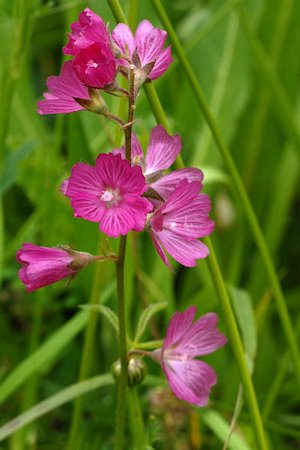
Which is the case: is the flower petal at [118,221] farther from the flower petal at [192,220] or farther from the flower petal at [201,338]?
the flower petal at [201,338]

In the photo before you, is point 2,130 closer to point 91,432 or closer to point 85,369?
point 85,369

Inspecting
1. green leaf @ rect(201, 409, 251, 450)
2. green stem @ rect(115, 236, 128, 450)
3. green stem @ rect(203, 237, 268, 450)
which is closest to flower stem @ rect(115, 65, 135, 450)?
green stem @ rect(115, 236, 128, 450)

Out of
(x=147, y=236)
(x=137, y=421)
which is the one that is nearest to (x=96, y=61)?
(x=137, y=421)

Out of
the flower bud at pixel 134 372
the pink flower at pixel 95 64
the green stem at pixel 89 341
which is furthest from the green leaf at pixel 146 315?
the pink flower at pixel 95 64

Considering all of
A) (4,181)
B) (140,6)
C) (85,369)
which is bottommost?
(85,369)

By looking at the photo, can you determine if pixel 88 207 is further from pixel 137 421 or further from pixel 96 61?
pixel 137 421

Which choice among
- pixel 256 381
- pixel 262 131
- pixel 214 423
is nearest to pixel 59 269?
pixel 214 423
